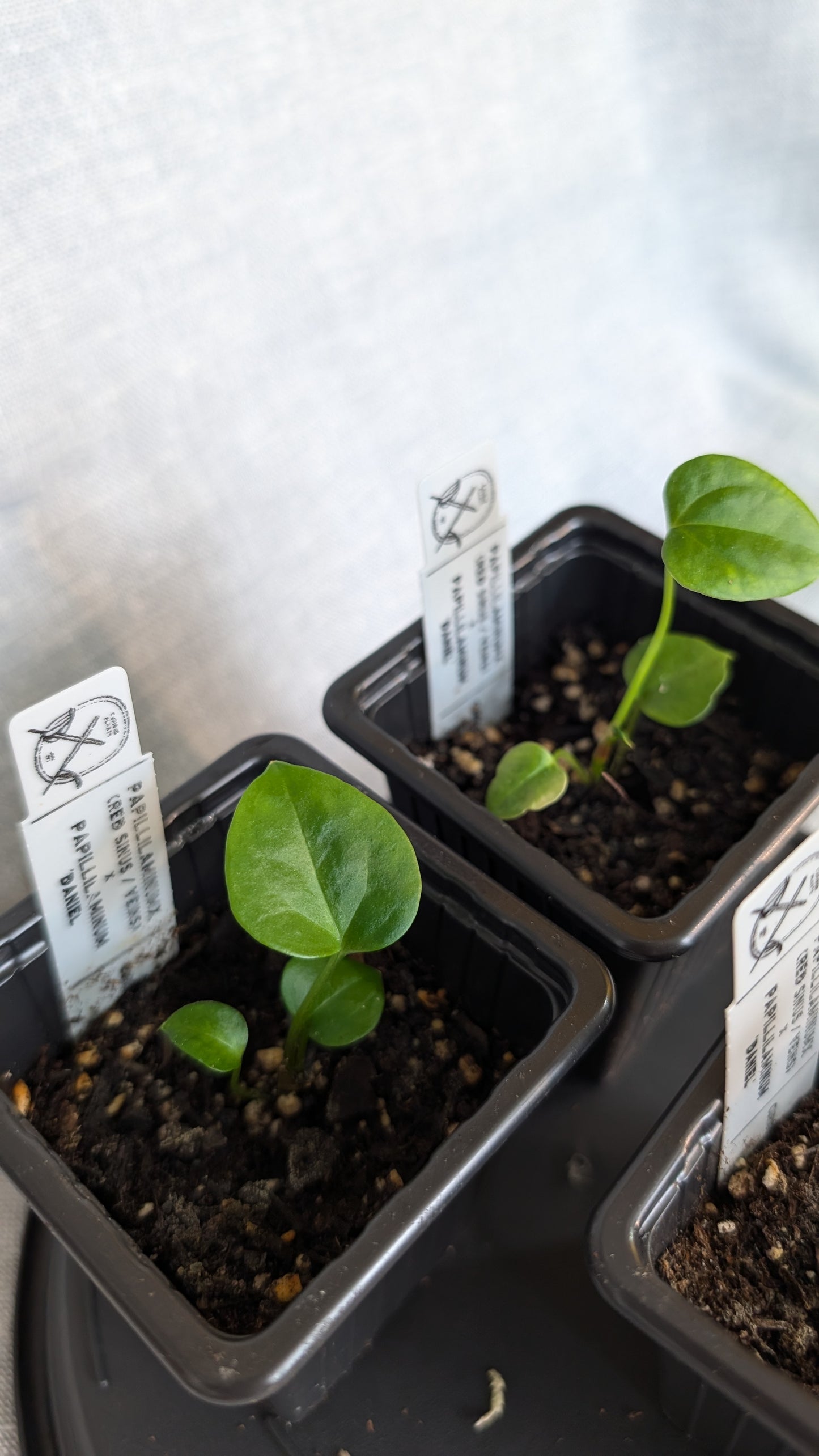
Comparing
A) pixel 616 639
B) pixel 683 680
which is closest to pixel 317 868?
pixel 683 680

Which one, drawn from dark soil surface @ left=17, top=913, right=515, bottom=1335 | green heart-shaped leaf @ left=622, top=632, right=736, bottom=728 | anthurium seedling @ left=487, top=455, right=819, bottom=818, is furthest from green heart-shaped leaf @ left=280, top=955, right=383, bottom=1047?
green heart-shaped leaf @ left=622, top=632, right=736, bottom=728

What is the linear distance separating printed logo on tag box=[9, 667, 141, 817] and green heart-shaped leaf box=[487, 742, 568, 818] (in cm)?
23

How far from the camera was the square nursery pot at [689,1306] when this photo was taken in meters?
0.46

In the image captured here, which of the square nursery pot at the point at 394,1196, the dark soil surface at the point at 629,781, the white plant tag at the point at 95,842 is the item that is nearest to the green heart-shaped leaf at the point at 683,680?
the dark soil surface at the point at 629,781

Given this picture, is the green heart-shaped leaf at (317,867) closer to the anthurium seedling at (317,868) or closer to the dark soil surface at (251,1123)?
the anthurium seedling at (317,868)

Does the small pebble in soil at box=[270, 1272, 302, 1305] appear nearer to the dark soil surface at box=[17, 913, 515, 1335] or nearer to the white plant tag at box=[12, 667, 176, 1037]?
the dark soil surface at box=[17, 913, 515, 1335]

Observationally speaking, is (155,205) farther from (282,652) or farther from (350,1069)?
(350,1069)

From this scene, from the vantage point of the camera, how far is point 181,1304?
1.54 feet

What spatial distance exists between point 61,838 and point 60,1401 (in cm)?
30

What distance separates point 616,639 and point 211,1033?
0.46 metres

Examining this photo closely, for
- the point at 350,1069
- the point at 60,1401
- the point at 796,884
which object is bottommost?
the point at 60,1401

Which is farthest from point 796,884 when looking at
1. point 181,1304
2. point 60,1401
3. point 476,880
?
point 60,1401

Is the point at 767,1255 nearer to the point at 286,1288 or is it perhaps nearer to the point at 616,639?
the point at 286,1288

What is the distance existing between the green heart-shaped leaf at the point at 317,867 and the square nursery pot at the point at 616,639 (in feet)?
0.39
